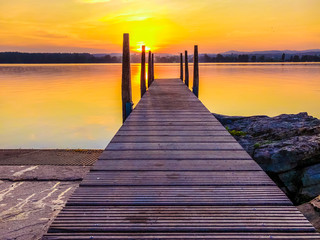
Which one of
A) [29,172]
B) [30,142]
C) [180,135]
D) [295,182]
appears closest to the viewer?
[180,135]

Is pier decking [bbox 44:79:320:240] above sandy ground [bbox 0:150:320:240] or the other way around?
above

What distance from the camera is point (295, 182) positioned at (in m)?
6.10

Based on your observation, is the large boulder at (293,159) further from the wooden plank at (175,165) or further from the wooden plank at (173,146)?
the wooden plank at (175,165)

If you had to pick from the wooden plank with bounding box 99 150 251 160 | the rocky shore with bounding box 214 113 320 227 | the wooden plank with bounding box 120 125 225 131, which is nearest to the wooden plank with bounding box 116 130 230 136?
the wooden plank with bounding box 120 125 225 131

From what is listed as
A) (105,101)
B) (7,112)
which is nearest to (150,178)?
(7,112)

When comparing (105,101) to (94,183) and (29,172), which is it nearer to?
(29,172)

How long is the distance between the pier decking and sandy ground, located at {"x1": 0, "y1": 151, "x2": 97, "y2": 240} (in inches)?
111

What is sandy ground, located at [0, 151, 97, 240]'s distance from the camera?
502 cm

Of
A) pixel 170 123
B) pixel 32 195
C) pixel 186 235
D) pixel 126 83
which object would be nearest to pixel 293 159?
pixel 170 123

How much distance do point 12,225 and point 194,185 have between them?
4205 millimetres

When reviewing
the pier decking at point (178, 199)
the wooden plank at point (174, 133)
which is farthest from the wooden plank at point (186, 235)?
the wooden plank at point (174, 133)

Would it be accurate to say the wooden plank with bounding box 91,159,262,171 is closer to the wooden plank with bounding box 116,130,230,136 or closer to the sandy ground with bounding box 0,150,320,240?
the wooden plank with bounding box 116,130,230,136

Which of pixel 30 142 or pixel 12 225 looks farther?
pixel 30 142

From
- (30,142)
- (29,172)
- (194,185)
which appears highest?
(194,185)
